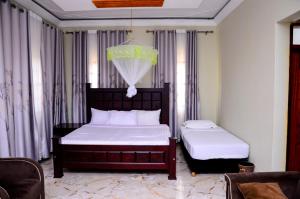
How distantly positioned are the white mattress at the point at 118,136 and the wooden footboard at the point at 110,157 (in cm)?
6

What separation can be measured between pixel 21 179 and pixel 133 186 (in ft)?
4.62

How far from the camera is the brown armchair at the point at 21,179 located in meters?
1.97

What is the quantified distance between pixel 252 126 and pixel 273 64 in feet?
3.16

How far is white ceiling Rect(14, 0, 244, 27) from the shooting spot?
4.02 m

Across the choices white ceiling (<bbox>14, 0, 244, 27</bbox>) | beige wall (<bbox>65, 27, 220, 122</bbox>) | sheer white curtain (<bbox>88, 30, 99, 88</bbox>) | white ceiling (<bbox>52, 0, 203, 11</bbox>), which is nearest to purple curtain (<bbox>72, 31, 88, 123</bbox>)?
sheer white curtain (<bbox>88, 30, 99, 88</bbox>)

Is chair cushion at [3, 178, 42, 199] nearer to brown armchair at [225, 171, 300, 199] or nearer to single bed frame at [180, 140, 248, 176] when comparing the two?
brown armchair at [225, 171, 300, 199]

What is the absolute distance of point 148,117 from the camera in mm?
4672

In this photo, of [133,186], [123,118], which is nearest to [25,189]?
[133,186]

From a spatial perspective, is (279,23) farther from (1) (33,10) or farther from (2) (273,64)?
(1) (33,10)

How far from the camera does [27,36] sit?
3.75 m

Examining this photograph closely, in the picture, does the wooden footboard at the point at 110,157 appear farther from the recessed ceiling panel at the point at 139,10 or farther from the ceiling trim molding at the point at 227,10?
the ceiling trim molding at the point at 227,10

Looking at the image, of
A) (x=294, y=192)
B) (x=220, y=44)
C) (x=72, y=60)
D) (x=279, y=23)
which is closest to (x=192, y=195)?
(x=294, y=192)

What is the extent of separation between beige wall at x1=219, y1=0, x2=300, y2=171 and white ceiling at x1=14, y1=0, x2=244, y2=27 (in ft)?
1.42

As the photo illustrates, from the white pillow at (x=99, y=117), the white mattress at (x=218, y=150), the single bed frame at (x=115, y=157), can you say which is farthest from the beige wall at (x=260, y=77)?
the white pillow at (x=99, y=117)
